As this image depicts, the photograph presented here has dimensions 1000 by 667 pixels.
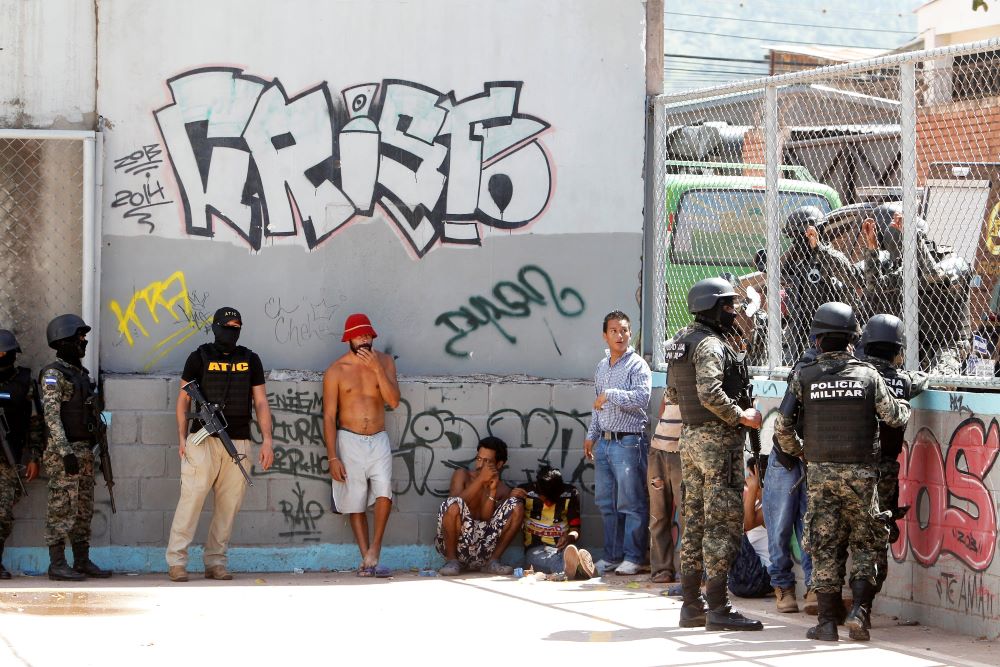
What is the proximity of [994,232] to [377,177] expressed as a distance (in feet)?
14.5

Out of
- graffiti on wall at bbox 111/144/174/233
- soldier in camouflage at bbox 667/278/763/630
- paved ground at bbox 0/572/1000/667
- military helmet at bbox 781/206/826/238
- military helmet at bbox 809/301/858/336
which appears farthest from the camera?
graffiti on wall at bbox 111/144/174/233

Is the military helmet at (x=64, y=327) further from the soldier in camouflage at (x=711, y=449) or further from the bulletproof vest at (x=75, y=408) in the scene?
the soldier in camouflage at (x=711, y=449)

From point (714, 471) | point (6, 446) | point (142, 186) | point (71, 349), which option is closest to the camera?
point (714, 471)

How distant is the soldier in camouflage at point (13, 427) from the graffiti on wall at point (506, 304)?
9.70 ft

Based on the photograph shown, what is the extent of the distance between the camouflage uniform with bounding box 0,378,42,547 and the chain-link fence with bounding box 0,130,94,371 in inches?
22.7

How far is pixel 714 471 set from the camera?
7094 millimetres

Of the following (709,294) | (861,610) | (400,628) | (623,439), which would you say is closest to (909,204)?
(709,294)

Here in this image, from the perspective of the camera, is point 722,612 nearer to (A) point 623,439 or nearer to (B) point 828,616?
(B) point 828,616

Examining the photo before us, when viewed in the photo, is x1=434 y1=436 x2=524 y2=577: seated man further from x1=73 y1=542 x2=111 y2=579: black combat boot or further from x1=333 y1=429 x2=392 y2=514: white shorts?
x1=73 y1=542 x2=111 y2=579: black combat boot

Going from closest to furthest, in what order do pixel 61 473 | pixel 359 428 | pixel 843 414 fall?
pixel 843 414
pixel 61 473
pixel 359 428

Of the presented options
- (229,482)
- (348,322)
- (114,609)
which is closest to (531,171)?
(348,322)

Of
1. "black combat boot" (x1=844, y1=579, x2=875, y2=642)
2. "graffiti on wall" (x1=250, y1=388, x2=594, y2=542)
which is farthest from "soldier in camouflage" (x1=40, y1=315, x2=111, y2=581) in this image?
"black combat boot" (x1=844, y1=579, x2=875, y2=642)

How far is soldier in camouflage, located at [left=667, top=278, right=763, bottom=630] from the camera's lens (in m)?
7.07

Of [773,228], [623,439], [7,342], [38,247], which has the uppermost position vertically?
[773,228]
